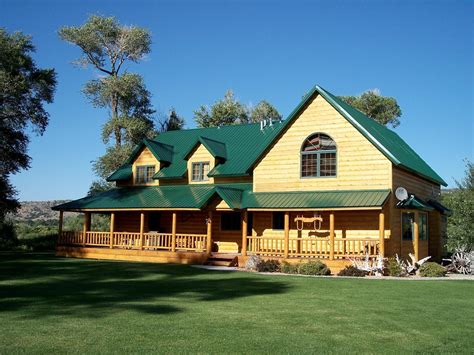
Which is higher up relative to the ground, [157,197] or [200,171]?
[200,171]

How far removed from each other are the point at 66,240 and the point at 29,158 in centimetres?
652

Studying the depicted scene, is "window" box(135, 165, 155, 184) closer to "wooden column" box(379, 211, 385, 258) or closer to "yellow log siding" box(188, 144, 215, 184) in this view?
"yellow log siding" box(188, 144, 215, 184)

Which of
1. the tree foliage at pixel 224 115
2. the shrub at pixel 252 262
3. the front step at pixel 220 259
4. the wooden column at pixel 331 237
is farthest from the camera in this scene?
the tree foliage at pixel 224 115

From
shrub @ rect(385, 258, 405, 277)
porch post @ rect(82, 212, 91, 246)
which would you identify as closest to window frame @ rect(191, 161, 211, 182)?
porch post @ rect(82, 212, 91, 246)

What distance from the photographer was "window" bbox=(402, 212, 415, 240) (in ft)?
83.1

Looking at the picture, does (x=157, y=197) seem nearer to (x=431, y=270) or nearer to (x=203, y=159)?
(x=203, y=159)

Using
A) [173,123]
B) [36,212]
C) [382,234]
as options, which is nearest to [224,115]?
[173,123]

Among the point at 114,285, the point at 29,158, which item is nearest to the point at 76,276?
the point at 114,285

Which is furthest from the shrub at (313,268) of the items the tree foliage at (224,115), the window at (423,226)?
the tree foliage at (224,115)

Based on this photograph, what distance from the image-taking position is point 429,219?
2895cm

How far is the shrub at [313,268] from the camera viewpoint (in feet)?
73.4

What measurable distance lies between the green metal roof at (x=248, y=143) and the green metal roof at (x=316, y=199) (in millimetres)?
1732

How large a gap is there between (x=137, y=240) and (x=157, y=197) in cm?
270

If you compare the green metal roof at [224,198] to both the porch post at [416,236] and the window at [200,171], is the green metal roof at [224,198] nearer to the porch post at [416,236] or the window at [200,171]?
the window at [200,171]
